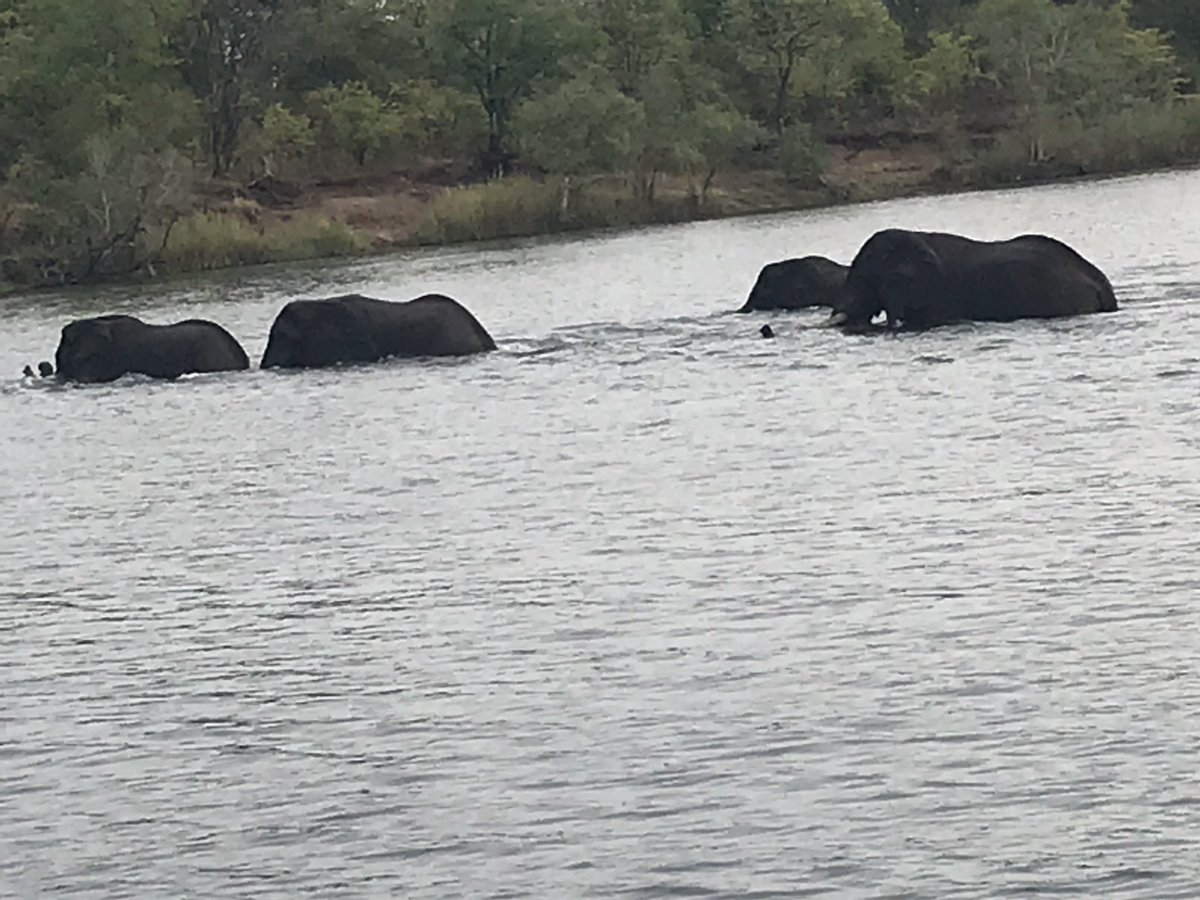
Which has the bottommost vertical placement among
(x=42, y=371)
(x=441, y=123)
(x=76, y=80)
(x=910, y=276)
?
(x=42, y=371)

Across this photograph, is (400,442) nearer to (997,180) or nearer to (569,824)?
(569,824)

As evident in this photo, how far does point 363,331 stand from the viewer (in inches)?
1459

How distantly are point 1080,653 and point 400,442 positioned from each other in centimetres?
1377

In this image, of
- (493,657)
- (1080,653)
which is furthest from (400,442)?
(1080,653)

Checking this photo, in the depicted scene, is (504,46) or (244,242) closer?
(244,242)

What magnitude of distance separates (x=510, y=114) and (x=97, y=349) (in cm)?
5719

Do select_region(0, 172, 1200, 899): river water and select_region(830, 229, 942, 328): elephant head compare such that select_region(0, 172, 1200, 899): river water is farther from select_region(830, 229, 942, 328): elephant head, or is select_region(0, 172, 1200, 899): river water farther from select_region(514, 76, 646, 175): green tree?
select_region(514, 76, 646, 175): green tree

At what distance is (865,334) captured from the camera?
1428 inches

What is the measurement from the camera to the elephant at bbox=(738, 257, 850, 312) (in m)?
41.9

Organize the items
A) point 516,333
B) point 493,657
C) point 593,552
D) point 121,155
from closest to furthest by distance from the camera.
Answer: point 493,657, point 593,552, point 516,333, point 121,155

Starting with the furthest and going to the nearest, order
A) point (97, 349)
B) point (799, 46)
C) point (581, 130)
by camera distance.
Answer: point (799, 46) → point (581, 130) → point (97, 349)

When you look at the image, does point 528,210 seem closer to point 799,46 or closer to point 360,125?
point 360,125

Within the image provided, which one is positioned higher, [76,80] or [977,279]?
[76,80]

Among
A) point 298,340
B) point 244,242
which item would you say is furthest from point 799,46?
point 298,340
